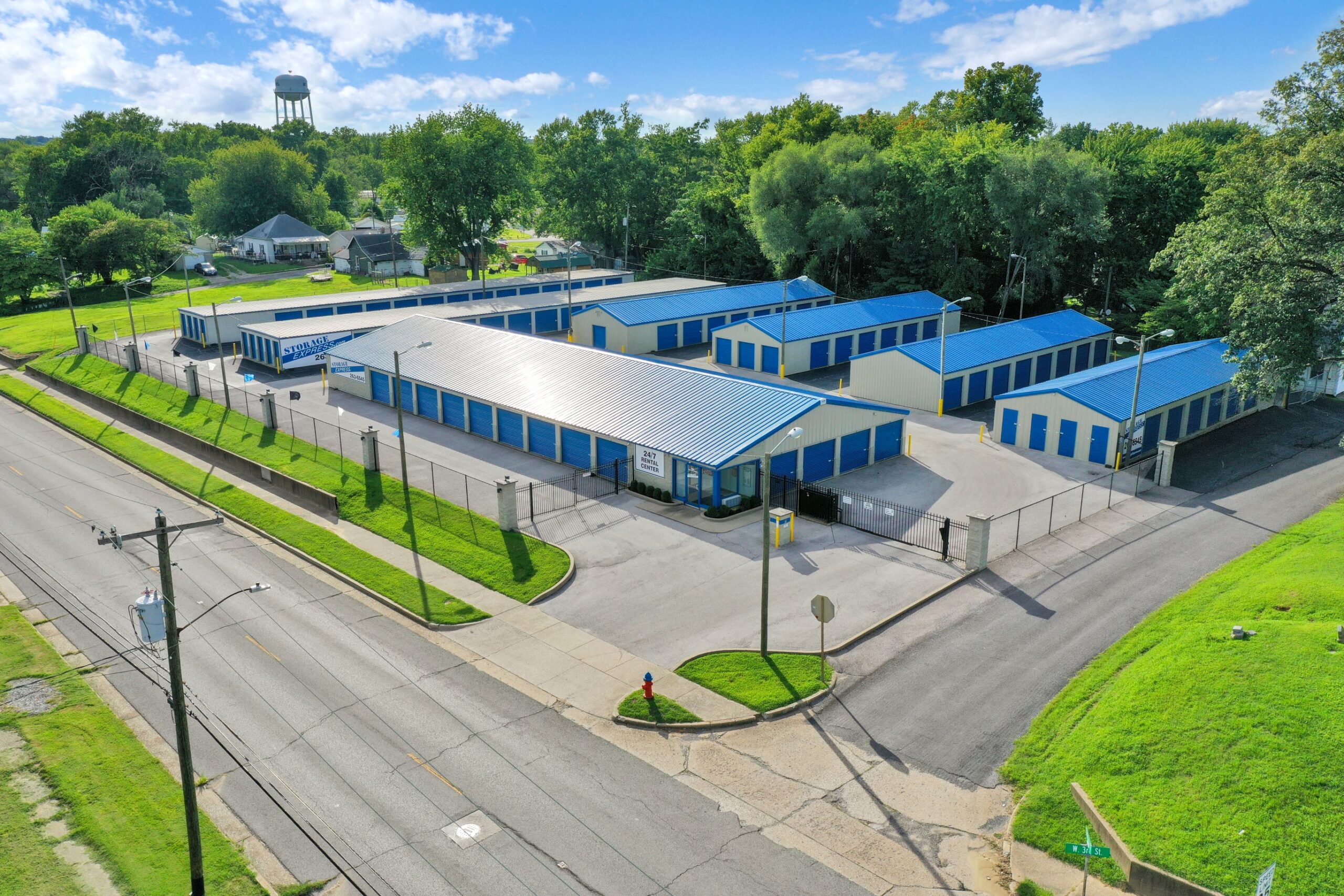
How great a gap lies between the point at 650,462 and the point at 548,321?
141 feet

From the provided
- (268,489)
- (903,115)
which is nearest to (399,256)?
(903,115)

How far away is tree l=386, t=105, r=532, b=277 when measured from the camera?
9144cm

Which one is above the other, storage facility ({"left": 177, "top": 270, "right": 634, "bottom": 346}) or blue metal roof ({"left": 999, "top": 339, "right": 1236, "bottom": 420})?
storage facility ({"left": 177, "top": 270, "right": 634, "bottom": 346})

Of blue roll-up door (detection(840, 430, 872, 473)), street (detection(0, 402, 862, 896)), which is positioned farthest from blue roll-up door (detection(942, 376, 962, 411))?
street (detection(0, 402, 862, 896))

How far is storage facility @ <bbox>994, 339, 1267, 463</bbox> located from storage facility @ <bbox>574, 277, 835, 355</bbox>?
87.5 ft

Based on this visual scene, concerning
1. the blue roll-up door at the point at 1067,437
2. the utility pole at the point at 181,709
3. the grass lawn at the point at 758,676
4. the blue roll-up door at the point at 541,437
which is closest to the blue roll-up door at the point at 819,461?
the blue roll-up door at the point at 1067,437

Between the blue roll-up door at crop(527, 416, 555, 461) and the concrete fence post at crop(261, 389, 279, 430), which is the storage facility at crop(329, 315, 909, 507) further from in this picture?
the concrete fence post at crop(261, 389, 279, 430)

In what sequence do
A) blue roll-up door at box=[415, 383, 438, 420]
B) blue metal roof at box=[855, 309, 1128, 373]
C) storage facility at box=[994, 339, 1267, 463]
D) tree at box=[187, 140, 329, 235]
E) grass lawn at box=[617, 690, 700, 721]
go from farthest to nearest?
1. tree at box=[187, 140, 329, 235]
2. blue metal roof at box=[855, 309, 1128, 373]
3. blue roll-up door at box=[415, 383, 438, 420]
4. storage facility at box=[994, 339, 1267, 463]
5. grass lawn at box=[617, 690, 700, 721]

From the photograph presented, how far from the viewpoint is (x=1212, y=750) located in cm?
1880

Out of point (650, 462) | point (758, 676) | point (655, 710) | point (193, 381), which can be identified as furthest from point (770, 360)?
point (655, 710)

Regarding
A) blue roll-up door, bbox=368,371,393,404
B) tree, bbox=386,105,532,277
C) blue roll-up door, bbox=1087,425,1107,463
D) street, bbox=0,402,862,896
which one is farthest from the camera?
tree, bbox=386,105,532,277

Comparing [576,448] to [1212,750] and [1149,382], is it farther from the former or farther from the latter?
[1149,382]

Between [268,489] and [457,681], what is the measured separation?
67.2ft

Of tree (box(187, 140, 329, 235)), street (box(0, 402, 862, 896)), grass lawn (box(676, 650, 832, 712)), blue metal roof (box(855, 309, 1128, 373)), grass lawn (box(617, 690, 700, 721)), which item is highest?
tree (box(187, 140, 329, 235))
